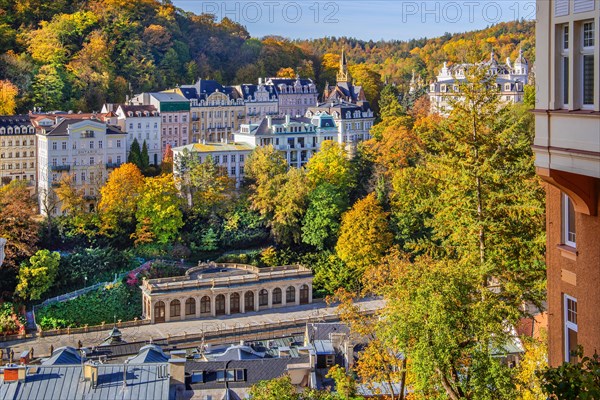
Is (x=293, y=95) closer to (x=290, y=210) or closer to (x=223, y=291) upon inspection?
(x=290, y=210)

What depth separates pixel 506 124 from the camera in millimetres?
23953

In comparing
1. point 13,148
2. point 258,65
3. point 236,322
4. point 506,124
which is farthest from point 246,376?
point 258,65

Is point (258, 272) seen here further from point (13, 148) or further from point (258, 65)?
point (258, 65)

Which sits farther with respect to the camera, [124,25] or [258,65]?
[258,65]

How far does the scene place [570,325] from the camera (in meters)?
9.55

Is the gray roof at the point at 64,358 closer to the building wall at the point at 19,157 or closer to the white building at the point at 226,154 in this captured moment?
the building wall at the point at 19,157

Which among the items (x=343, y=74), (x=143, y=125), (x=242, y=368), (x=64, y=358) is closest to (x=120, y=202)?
(x=143, y=125)

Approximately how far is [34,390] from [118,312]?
20631mm

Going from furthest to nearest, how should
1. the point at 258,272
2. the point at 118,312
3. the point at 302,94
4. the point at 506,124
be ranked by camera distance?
the point at 302,94
the point at 258,272
the point at 118,312
the point at 506,124

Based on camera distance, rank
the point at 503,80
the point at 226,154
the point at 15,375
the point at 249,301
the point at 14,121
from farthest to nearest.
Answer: the point at 503,80 → the point at 226,154 → the point at 14,121 → the point at 249,301 → the point at 15,375

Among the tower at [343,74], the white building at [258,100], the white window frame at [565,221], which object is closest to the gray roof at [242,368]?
the white window frame at [565,221]

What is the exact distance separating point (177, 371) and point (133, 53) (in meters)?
49.5

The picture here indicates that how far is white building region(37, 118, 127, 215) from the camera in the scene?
48.9 metres

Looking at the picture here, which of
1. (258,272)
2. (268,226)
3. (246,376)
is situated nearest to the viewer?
(246,376)
